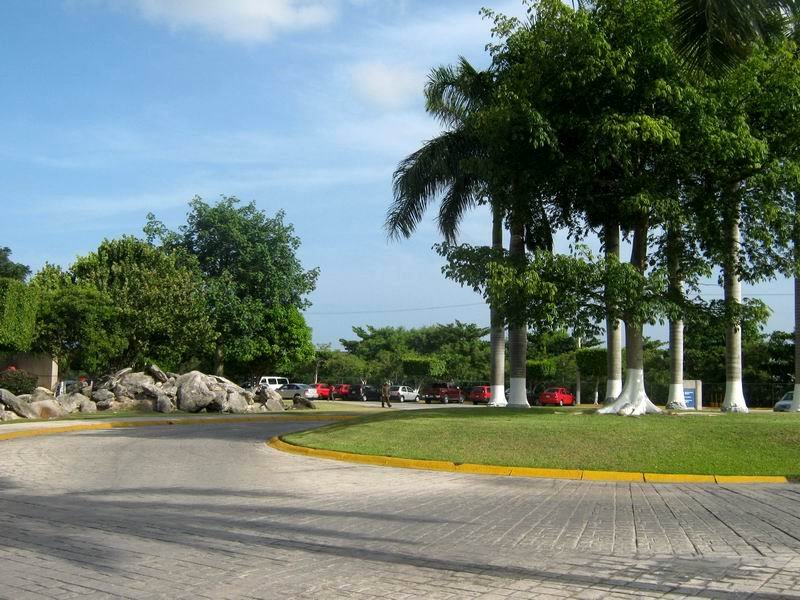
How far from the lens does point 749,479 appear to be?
44.7 ft

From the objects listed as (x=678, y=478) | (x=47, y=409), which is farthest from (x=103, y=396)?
(x=678, y=478)

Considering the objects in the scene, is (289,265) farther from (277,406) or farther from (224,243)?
(277,406)

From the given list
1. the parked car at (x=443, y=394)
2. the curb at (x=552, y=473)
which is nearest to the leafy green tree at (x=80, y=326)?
the parked car at (x=443, y=394)

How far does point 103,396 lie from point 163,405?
312 cm

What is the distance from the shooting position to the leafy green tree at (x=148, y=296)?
41156 mm

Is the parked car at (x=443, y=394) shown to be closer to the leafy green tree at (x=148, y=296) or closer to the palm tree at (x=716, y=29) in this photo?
the leafy green tree at (x=148, y=296)

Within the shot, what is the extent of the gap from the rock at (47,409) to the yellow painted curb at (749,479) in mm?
24440

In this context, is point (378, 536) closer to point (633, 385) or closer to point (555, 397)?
point (633, 385)

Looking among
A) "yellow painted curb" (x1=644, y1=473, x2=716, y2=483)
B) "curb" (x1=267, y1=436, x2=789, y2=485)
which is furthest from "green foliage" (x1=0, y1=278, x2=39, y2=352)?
"yellow painted curb" (x1=644, y1=473, x2=716, y2=483)

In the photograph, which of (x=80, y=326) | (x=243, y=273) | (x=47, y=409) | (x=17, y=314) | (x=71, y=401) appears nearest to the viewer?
(x=47, y=409)

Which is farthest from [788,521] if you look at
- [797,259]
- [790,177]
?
[797,259]

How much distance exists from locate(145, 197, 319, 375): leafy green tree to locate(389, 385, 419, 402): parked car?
13.2 metres

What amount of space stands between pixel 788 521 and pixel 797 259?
1426cm

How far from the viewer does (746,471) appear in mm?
13961
